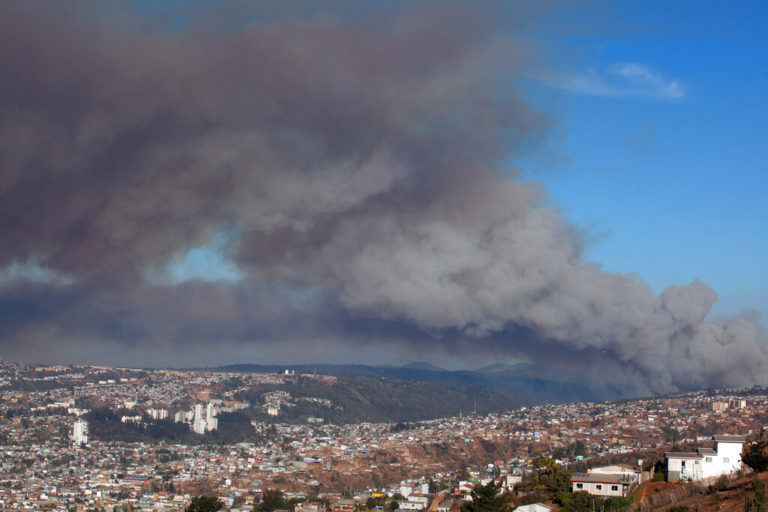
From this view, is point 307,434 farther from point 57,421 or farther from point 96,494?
point 96,494

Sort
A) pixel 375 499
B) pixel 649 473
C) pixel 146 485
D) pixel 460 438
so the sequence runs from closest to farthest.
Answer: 1. pixel 649 473
2. pixel 375 499
3. pixel 146 485
4. pixel 460 438

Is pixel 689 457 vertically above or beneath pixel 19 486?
above

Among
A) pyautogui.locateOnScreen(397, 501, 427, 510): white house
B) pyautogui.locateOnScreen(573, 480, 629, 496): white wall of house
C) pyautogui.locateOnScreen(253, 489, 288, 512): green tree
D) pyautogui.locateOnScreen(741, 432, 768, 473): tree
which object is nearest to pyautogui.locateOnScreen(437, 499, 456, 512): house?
pyautogui.locateOnScreen(397, 501, 427, 510): white house

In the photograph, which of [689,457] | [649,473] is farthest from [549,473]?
[689,457]

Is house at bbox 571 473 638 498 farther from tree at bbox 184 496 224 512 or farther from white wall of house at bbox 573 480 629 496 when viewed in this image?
tree at bbox 184 496 224 512

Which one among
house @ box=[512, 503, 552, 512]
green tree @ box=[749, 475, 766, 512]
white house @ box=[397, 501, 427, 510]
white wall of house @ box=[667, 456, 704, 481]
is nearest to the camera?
green tree @ box=[749, 475, 766, 512]

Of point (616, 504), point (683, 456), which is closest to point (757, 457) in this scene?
point (683, 456)

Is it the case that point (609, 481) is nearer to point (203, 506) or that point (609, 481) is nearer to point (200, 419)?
point (203, 506)
